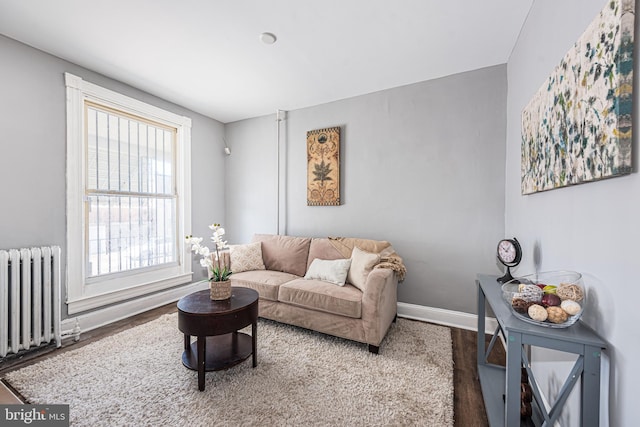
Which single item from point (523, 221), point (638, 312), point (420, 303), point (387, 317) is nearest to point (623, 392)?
point (638, 312)

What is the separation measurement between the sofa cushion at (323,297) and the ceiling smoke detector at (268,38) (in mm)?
2224

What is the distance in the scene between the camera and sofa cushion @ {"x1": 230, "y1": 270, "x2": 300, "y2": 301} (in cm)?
268

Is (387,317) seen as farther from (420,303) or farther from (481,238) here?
(481,238)

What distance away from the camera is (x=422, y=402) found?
168cm

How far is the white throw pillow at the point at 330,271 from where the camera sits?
2.66 metres

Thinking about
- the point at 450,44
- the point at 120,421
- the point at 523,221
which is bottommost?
the point at 120,421

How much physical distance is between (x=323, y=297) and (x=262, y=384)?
0.83 metres

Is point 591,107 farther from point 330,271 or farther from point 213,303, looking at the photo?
point 213,303

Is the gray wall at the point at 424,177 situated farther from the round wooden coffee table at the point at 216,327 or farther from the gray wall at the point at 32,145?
the gray wall at the point at 32,145

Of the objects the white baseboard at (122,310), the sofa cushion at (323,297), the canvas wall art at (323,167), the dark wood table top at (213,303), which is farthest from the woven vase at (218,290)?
the canvas wall art at (323,167)

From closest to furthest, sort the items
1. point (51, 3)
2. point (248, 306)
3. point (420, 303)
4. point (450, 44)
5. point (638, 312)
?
point (638, 312), point (51, 3), point (248, 306), point (450, 44), point (420, 303)

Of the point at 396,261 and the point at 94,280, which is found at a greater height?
the point at 396,261

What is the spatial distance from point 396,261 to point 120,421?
2346mm

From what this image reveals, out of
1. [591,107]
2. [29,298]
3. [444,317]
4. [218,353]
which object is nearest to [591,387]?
[591,107]
